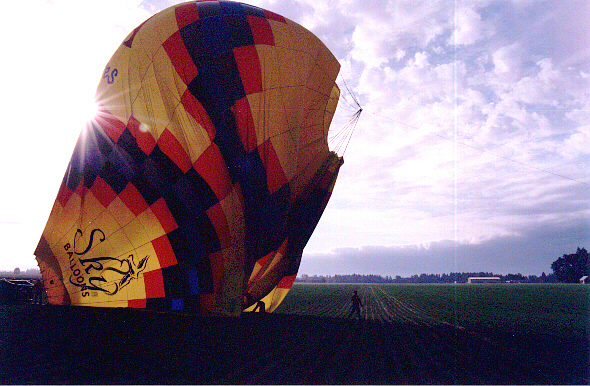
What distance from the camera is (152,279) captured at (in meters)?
9.88

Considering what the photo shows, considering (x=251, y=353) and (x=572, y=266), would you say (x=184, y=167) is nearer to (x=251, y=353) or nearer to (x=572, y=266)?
(x=251, y=353)

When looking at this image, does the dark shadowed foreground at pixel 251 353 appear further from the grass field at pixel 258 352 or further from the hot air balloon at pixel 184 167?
the hot air balloon at pixel 184 167

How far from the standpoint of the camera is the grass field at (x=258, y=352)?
19.8 feet

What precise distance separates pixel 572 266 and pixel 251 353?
153m

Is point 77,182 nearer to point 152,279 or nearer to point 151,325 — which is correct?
point 152,279

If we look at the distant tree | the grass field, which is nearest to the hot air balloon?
the grass field

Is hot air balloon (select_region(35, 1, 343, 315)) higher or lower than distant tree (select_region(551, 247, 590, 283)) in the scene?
higher

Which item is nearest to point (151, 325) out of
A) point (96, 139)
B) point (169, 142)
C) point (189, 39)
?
point (169, 142)

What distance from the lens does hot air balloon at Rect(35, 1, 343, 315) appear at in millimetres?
9891

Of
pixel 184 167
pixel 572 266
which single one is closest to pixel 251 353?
pixel 184 167

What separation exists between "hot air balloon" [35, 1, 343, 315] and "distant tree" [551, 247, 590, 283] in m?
143

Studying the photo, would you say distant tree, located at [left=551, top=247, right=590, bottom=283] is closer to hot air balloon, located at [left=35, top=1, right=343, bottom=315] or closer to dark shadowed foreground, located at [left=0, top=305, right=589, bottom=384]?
dark shadowed foreground, located at [left=0, top=305, right=589, bottom=384]

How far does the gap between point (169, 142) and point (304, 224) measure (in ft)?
19.6

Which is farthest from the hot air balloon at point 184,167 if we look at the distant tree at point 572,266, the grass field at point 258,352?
the distant tree at point 572,266
